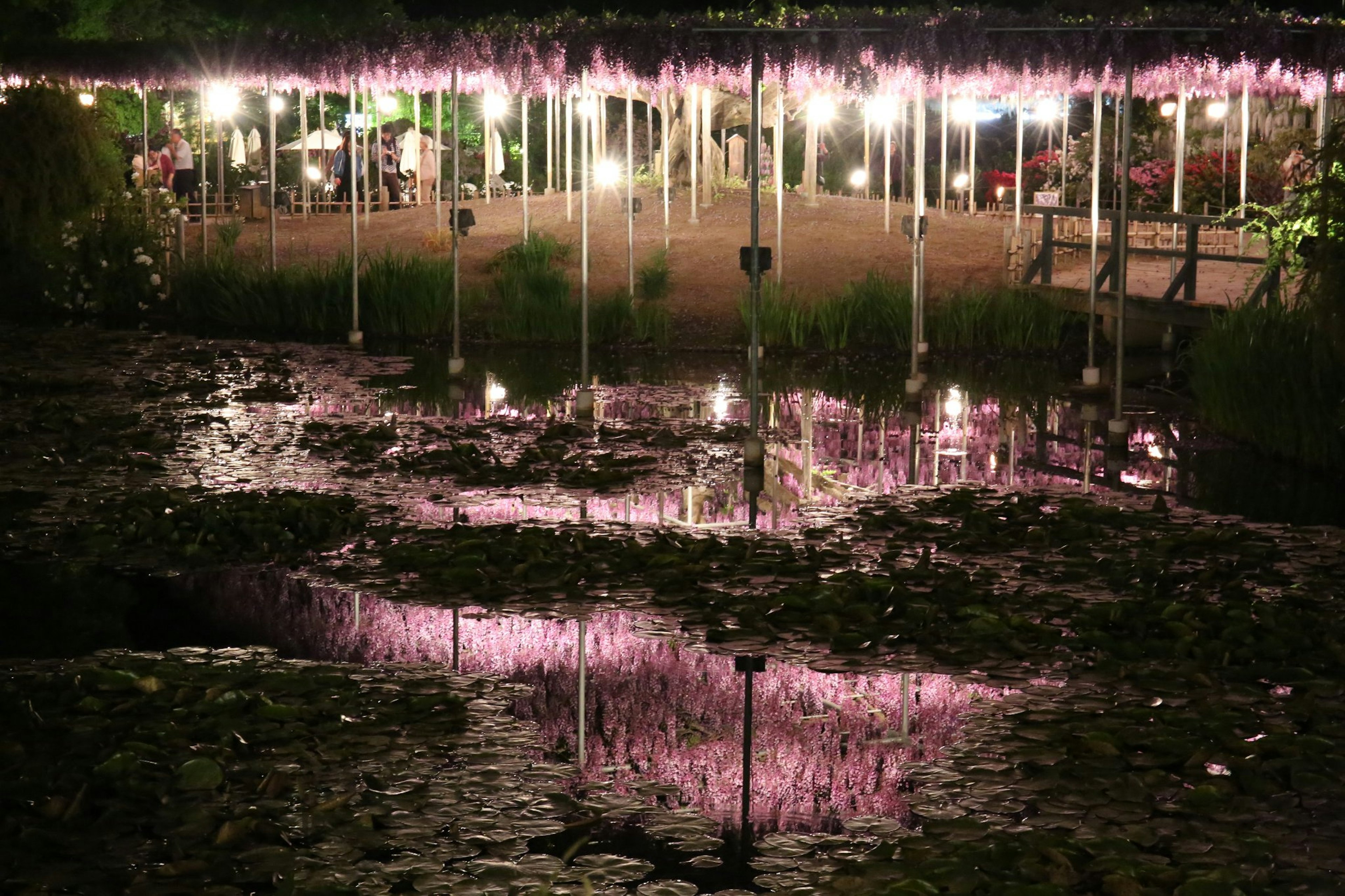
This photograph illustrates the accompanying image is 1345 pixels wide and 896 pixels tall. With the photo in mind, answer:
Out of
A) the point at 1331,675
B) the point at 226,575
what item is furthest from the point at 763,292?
the point at 1331,675

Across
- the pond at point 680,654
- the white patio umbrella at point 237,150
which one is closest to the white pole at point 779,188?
the pond at point 680,654

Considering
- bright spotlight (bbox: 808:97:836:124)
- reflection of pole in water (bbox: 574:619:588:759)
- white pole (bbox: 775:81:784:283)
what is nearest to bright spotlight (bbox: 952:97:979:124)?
bright spotlight (bbox: 808:97:836:124)

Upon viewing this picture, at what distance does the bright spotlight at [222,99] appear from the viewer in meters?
22.6

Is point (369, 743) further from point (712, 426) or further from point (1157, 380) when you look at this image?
point (1157, 380)

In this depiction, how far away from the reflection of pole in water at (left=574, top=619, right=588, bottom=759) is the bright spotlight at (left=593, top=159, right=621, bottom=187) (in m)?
20.6

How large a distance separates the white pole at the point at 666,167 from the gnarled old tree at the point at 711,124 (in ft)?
1.32

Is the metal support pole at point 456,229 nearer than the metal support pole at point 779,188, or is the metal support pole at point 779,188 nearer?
the metal support pole at point 456,229

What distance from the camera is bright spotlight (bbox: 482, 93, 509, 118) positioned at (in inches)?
1046

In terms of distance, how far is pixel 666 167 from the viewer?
2622 cm

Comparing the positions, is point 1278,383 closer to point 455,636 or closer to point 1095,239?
point 1095,239

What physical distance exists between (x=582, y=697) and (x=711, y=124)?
25.4 metres

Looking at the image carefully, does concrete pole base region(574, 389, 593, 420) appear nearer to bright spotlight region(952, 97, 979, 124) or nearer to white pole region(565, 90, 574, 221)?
white pole region(565, 90, 574, 221)

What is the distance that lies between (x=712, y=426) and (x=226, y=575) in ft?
18.9

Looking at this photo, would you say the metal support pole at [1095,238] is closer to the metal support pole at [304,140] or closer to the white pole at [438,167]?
the white pole at [438,167]
